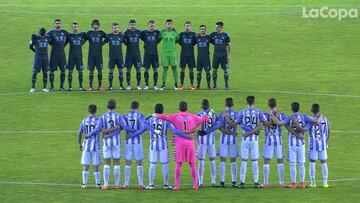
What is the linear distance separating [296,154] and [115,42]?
41.9ft

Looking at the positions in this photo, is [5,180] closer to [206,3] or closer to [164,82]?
[164,82]

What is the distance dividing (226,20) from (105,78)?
1213 centimetres

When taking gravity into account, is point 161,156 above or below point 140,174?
above

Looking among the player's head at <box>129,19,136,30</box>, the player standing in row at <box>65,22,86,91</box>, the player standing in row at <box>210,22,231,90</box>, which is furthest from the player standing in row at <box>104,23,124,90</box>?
the player standing in row at <box>210,22,231,90</box>

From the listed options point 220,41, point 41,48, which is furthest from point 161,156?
point 41,48

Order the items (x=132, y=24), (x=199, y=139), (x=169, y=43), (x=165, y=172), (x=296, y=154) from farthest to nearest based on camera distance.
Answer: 1. (x=169, y=43)
2. (x=132, y=24)
3. (x=199, y=139)
4. (x=296, y=154)
5. (x=165, y=172)

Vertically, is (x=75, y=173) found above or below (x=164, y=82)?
below

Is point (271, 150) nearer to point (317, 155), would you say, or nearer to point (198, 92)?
point (317, 155)

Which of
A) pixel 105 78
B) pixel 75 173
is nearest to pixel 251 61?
pixel 105 78

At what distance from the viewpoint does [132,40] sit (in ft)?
136

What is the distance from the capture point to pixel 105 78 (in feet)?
151

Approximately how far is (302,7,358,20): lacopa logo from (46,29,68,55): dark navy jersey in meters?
18.9

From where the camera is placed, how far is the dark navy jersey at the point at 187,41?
136 feet

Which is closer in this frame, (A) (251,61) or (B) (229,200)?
(B) (229,200)
